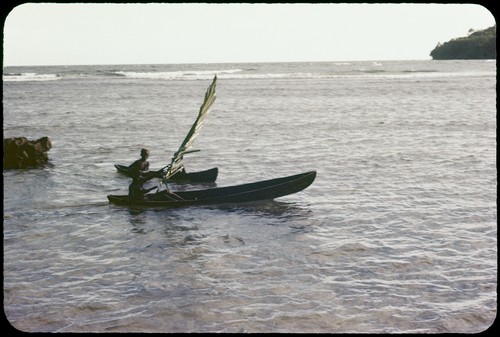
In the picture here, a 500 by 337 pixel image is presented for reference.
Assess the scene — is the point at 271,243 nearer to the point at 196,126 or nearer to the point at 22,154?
the point at 196,126

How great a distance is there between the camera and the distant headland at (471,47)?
126 m

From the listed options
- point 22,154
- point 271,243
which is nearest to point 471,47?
point 22,154

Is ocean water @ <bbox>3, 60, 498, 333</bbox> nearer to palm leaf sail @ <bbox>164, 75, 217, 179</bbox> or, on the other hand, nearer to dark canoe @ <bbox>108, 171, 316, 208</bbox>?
dark canoe @ <bbox>108, 171, 316, 208</bbox>

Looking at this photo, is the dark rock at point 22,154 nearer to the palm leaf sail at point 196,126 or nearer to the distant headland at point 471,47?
the palm leaf sail at point 196,126

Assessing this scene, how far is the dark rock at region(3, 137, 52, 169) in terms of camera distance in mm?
20938

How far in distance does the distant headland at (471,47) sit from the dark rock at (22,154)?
12358cm

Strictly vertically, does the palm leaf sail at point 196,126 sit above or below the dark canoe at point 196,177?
above

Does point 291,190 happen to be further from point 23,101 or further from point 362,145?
point 23,101

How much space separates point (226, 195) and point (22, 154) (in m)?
10.7

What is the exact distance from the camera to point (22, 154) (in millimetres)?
21203

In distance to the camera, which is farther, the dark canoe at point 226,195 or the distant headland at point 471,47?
the distant headland at point 471,47

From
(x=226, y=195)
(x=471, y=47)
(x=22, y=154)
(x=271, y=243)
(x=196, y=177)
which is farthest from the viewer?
(x=471, y=47)

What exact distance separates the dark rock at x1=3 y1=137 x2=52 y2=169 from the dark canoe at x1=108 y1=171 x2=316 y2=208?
7.82m

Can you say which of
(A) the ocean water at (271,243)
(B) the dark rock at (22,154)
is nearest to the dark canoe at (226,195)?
(A) the ocean water at (271,243)
